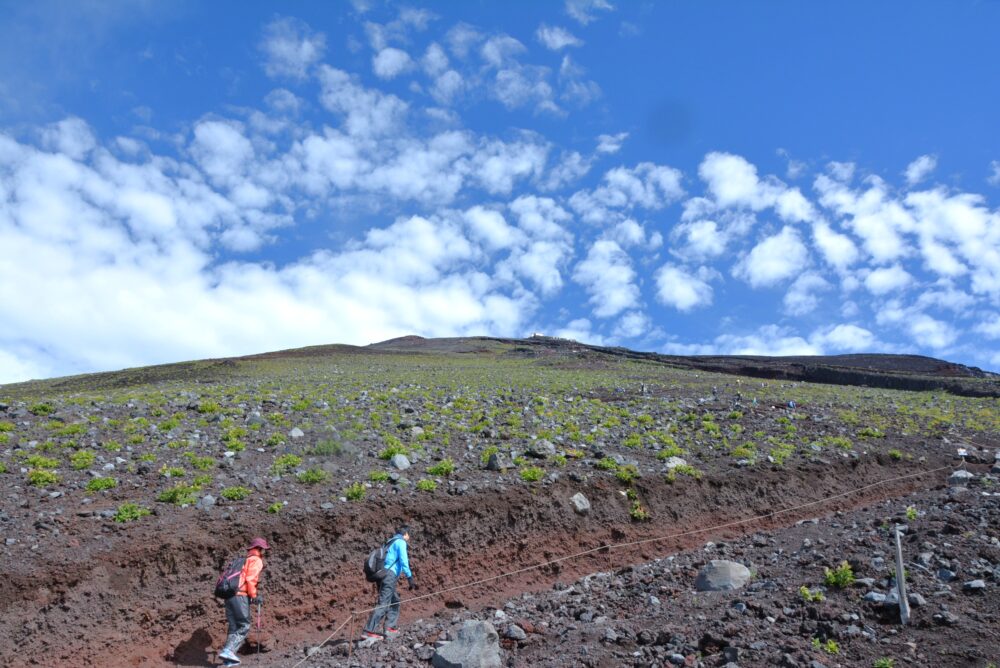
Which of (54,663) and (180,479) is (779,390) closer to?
(180,479)

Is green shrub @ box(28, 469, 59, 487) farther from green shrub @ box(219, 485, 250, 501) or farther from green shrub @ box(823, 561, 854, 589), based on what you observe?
green shrub @ box(823, 561, 854, 589)

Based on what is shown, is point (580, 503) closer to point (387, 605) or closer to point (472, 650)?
point (387, 605)

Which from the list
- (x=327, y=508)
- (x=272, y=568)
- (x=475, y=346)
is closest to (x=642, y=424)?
(x=327, y=508)

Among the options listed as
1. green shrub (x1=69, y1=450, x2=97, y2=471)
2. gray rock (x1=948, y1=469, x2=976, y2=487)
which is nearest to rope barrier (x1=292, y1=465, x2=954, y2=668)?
gray rock (x1=948, y1=469, x2=976, y2=487)

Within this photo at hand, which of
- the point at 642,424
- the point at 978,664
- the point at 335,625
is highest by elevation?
the point at 642,424

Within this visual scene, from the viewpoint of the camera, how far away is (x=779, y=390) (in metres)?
37.2

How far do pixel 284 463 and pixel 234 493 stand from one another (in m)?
2.01

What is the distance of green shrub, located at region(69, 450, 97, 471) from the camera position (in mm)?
14406

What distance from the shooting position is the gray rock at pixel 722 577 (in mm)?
10891

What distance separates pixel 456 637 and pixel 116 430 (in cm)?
1242

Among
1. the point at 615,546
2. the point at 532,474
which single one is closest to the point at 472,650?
the point at 615,546

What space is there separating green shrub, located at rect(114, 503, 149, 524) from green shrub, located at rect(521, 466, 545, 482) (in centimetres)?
851

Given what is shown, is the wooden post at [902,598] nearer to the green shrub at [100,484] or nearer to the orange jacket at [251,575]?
the orange jacket at [251,575]

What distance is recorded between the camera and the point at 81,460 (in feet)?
48.0
